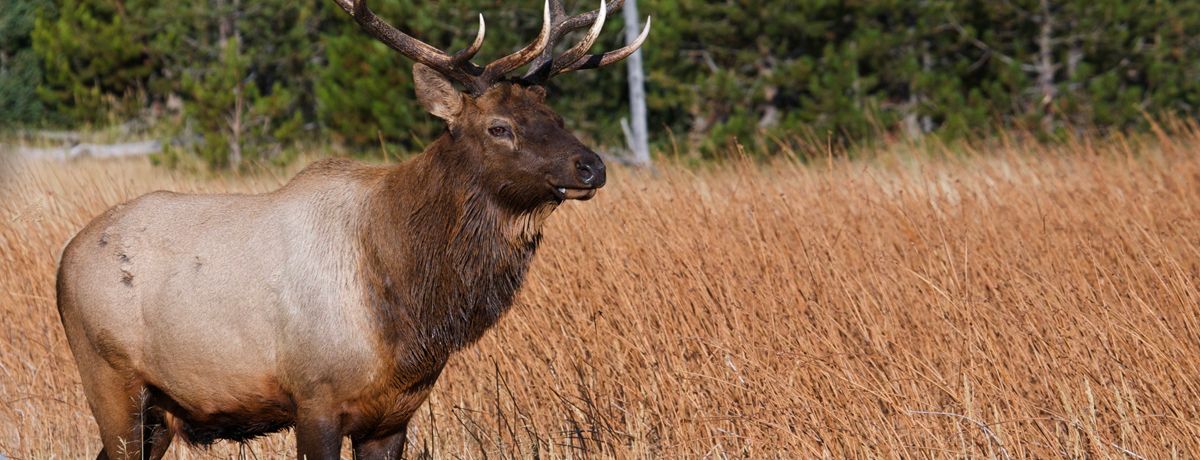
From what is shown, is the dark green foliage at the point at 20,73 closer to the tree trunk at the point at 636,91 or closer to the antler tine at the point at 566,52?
the tree trunk at the point at 636,91

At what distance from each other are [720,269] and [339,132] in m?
11.7

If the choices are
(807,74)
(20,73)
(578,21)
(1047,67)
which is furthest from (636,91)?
(20,73)

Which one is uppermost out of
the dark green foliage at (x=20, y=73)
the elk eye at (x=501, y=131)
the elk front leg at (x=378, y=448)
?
the elk eye at (x=501, y=131)

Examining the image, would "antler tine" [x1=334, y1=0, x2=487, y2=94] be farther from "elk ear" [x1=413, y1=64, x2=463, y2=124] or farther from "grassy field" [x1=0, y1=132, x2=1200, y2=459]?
"grassy field" [x1=0, y1=132, x2=1200, y2=459]

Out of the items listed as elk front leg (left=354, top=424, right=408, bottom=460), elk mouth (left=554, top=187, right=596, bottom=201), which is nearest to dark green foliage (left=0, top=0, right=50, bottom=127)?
elk front leg (left=354, top=424, right=408, bottom=460)

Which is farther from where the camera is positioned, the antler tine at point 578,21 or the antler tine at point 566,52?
the antler tine at point 578,21

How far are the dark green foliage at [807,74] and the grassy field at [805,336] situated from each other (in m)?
7.08

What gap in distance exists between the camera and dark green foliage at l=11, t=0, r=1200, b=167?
1442cm

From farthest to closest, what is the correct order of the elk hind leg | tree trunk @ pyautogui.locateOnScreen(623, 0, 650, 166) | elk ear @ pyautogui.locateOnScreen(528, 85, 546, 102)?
tree trunk @ pyautogui.locateOnScreen(623, 0, 650, 166) → the elk hind leg → elk ear @ pyautogui.locateOnScreen(528, 85, 546, 102)

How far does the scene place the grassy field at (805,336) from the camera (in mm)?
3955

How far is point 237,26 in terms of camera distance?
20.3 meters

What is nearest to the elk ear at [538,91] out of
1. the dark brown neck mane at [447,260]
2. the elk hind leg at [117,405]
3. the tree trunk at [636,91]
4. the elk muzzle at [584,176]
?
the dark brown neck mane at [447,260]

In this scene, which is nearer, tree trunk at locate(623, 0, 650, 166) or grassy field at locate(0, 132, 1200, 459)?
grassy field at locate(0, 132, 1200, 459)

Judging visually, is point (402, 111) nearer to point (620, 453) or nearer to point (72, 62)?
point (72, 62)
